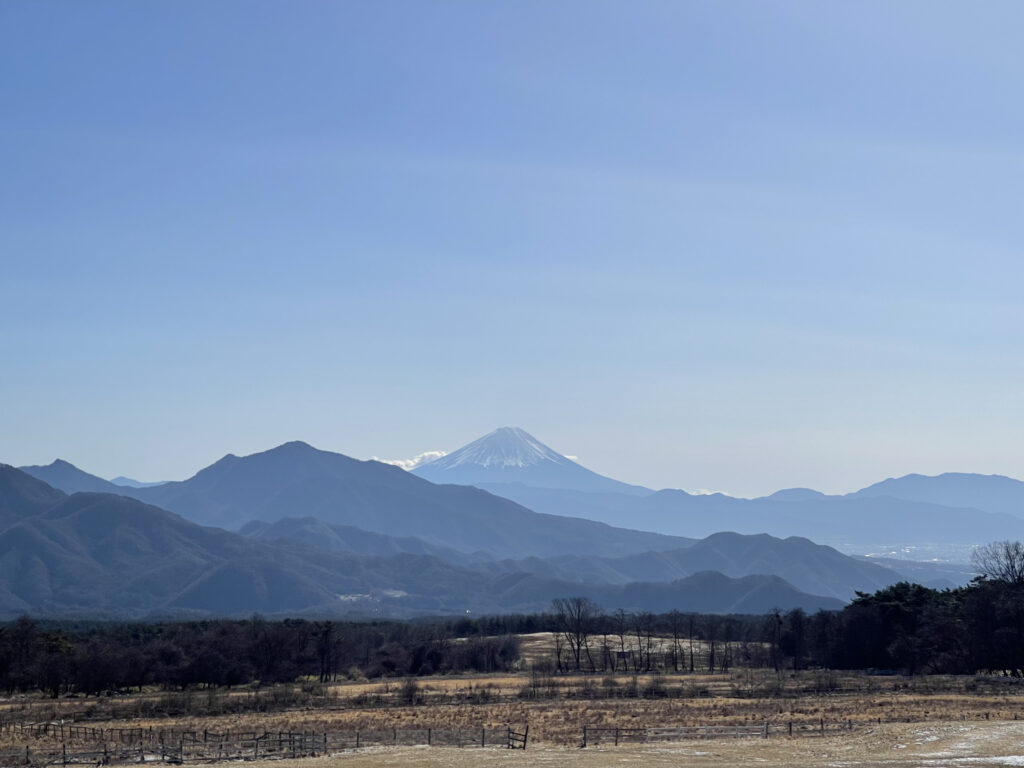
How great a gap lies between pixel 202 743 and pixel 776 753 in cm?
2843

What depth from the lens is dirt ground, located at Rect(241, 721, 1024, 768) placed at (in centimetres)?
4194

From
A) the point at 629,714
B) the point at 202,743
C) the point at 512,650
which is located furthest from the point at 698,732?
the point at 512,650

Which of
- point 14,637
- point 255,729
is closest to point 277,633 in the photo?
point 14,637

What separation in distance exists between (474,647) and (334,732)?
77.6 m

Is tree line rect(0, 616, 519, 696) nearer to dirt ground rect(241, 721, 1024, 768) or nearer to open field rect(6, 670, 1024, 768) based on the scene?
open field rect(6, 670, 1024, 768)

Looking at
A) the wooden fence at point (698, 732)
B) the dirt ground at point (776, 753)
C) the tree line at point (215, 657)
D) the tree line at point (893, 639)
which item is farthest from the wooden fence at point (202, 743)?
the tree line at point (893, 639)

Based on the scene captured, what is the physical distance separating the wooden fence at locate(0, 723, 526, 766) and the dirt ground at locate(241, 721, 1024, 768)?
2552 mm

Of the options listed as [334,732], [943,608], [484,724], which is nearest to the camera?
[334,732]

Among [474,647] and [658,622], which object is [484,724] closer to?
[474,647]

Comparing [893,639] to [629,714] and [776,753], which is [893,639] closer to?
[629,714]

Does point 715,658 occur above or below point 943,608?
below

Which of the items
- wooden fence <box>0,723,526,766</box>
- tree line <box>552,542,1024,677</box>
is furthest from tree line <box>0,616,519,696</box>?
wooden fence <box>0,723,526,766</box>

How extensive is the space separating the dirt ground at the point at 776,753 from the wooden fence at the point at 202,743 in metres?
2.55

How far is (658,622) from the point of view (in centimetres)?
18175
